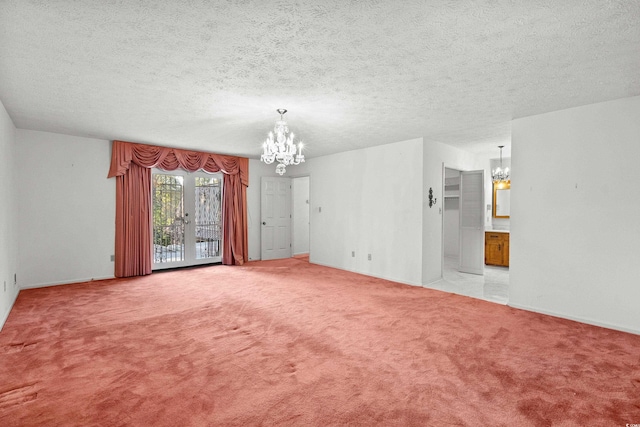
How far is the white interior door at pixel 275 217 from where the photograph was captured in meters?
8.16

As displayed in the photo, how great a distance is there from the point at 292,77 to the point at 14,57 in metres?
2.28

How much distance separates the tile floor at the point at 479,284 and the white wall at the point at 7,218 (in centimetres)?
594

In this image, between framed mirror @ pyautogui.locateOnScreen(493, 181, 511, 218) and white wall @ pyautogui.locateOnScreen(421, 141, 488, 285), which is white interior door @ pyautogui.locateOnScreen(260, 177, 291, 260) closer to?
white wall @ pyautogui.locateOnScreen(421, 141, 488, 285)

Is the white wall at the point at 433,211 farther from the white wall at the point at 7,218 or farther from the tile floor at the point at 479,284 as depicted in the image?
the white wall at the point at 7,218

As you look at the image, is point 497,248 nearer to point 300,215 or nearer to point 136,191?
point 300,215

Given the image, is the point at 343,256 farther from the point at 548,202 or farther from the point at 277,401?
the point at 277,401

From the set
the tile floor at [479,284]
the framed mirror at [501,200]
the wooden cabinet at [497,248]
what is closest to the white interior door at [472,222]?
the tile floor at [479,284]

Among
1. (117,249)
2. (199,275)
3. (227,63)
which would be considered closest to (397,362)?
(227,63)

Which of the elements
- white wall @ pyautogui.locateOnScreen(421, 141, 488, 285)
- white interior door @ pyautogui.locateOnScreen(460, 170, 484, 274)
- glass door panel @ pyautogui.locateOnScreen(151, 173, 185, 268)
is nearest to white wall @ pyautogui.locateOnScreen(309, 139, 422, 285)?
white wall @ pyautogui.locateOnScreen(421, 141, 488, 285)

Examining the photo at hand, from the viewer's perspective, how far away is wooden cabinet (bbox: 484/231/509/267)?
706 centimetres

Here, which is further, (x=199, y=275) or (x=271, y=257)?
(x=271, y=257)

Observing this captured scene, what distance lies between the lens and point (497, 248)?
7230mm

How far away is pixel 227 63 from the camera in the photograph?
2.66 m

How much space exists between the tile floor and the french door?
497 centimetres
